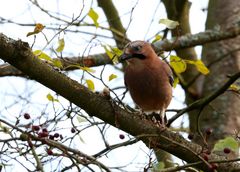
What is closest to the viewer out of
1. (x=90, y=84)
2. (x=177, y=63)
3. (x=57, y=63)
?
(x=57, y=63)

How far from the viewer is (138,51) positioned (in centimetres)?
532

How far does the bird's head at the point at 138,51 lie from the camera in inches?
200

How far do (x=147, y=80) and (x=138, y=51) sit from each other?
0.94 feet

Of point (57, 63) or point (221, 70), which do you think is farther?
point (221, 70)

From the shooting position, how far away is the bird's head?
16.7 feet

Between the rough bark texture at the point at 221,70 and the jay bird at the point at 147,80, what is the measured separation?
36.6 inches

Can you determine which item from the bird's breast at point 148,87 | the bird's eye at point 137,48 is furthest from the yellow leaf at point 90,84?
the bird's breast at point 148,87

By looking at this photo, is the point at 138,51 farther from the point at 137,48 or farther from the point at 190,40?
the point at 190,40

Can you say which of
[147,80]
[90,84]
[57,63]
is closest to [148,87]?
[147,80]

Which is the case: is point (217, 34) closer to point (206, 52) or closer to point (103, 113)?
point (206, 52)

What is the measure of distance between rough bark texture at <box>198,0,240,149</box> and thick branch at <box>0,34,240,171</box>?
2180 mm

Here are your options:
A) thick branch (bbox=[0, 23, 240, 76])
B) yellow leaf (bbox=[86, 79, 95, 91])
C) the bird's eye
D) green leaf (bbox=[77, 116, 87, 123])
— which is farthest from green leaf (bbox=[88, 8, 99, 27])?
thick branch (bbox=[0, 23, 240, 76])

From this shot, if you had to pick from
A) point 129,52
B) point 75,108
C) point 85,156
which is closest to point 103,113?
point 75,108

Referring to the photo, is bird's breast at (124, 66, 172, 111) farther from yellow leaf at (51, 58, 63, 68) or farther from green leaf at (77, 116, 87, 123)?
yellow leaf at (51, 58, 63, 68)
